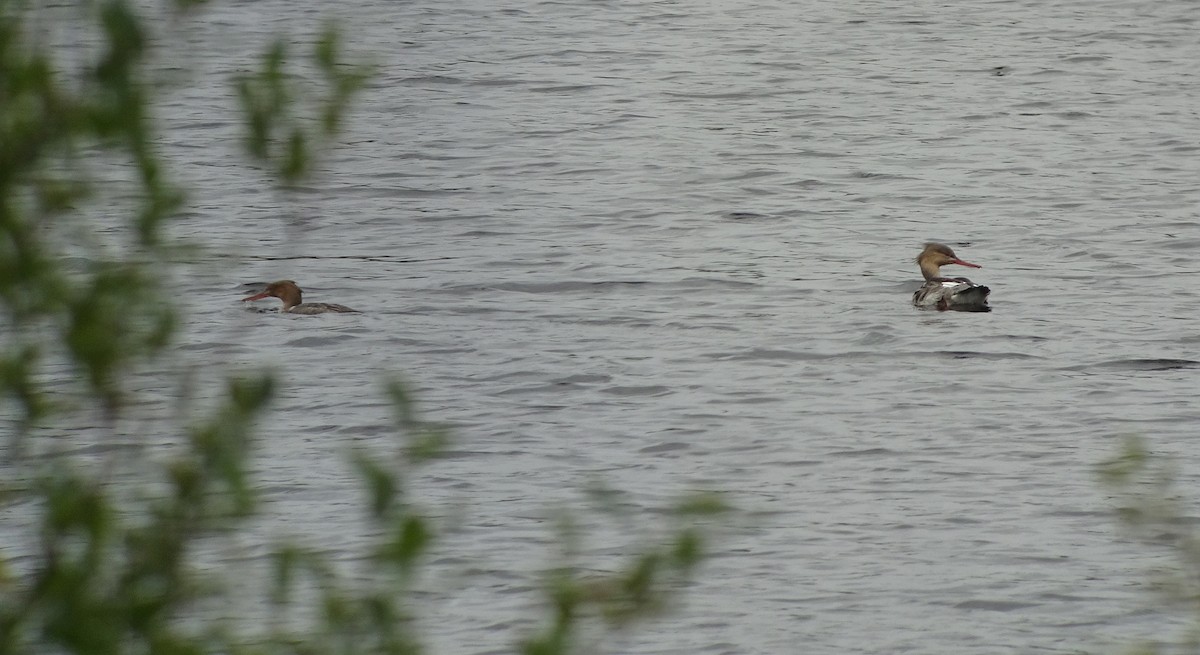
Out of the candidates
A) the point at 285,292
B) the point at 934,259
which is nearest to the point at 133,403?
the point at 285,292

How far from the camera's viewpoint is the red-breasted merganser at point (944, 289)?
13.8 metres

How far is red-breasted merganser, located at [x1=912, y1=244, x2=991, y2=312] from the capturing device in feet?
45.4

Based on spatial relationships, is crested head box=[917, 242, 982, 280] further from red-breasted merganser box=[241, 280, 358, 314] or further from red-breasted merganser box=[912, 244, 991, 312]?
red-breasted merganser box=[241, 280, 358, 314]

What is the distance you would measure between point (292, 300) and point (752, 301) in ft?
10.2

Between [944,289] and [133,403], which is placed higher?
[133,403]

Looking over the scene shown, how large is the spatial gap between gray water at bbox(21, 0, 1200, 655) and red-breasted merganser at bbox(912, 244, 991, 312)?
0.15 meters

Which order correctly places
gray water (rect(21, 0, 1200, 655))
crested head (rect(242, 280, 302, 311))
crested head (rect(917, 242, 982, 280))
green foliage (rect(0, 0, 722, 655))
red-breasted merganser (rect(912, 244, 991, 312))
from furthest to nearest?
crested head (rect(917, 242, 982, 280))
crested head (rect(242, 280, 302, 311))
red-breasted merganser (rect(912, 244, 991, 312))
gray water (rect(21, 0, 1200, 655))
green foliage (rect(0, 0, 722, 655))

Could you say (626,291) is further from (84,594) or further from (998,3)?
(998,3)

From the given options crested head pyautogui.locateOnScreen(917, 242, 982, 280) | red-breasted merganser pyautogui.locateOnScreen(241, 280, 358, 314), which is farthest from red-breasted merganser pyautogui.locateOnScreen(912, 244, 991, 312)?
red-breasted merganser pyautogui.locateOnScreen(241, 280, 358, 314)

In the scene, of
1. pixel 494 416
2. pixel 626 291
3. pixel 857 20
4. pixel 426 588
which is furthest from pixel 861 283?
pixel 857 20

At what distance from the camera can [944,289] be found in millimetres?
13781

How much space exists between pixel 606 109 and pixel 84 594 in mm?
19797

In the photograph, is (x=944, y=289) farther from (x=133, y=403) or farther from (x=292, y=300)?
(x=133, y=403)

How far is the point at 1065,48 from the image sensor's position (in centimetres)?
2581
